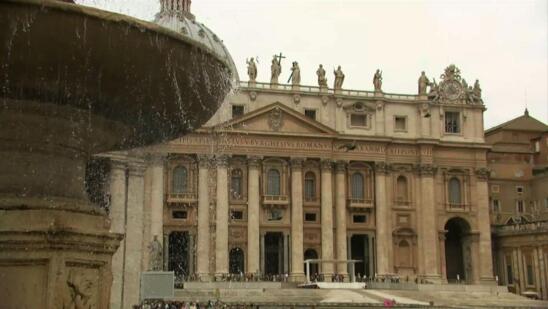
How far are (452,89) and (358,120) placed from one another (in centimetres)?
827

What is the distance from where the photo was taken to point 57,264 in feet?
24.7

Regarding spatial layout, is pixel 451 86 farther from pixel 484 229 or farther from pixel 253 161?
pixel 253 161

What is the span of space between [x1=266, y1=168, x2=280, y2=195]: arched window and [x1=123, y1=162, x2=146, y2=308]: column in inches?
1502

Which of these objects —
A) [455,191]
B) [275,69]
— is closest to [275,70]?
[275,69]

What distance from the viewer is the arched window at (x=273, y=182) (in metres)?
54.7

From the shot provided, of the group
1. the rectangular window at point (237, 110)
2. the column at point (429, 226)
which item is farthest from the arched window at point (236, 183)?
the column at point (429, 226)

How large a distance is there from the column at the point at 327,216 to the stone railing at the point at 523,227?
45.4ft

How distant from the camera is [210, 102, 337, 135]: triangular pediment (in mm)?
53938

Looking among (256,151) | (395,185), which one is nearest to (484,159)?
(395,185)

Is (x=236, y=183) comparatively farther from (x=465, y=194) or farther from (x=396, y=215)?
(x=465, y=194)

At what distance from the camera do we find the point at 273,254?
182 ft

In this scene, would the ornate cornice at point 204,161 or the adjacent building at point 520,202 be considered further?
the adjacent building at point 520,202

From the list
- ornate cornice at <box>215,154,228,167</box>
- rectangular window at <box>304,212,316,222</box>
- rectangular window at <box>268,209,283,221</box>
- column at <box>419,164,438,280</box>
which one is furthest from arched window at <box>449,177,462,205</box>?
ornate cornice at <box>215,154,228,167</box>

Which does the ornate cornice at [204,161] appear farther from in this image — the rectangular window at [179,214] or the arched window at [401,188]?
the arched window at [401,188]
